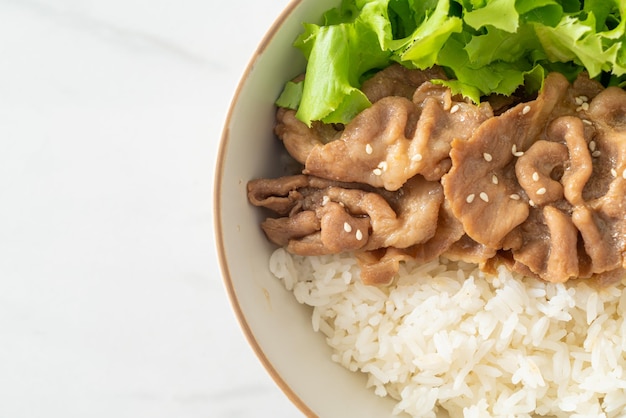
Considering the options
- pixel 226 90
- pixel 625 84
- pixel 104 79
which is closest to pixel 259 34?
pixel 226 90

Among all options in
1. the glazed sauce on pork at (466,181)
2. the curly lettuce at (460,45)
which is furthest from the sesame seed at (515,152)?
the curly lettuce at (460,45)

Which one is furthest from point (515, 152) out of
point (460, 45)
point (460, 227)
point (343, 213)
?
point (343, 213)

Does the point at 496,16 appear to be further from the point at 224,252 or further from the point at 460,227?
the point at 224,252

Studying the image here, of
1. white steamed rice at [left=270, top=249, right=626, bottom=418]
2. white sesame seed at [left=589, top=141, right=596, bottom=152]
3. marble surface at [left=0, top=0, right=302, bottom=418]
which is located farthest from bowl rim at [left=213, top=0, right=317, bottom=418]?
white sesame seed at [left=589, top=141, right=596, bottom=152]

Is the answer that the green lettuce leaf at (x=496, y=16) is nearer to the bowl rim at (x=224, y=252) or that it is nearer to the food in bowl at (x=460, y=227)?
the food in bowl at (x=460, y=227)

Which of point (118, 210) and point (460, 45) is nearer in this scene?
point (460, 45)

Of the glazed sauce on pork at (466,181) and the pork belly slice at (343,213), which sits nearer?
the glazed sauce on pork at (466,181)

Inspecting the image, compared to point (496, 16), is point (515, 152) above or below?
below

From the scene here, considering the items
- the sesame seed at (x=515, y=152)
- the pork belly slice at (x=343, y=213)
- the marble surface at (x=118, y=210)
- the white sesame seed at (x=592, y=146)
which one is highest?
the white sesame seed at (x=592, y=146)
